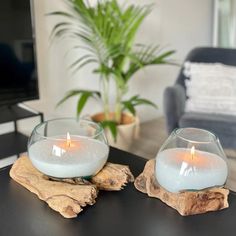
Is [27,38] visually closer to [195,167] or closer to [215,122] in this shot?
[215,122]

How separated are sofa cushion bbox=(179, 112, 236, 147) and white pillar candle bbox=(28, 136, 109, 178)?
46.3 inches

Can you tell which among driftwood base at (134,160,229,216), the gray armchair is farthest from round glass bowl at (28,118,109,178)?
the gray armchair

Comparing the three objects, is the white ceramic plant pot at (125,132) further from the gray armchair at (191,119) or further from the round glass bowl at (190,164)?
the round glass bowl at (190,164)

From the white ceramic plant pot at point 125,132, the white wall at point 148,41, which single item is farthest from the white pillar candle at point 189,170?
the white wall at point 148,41

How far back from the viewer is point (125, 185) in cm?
108

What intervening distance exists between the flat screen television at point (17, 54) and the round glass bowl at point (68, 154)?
2.86ft

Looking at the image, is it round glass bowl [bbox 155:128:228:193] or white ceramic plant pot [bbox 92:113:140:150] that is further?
white ceramic plant pot [bbox 92:113:140:150]

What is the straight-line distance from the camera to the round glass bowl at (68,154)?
3.32 ft

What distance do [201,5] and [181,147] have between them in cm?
257

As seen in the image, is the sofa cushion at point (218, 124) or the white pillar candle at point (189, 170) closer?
the white pillar candle at point (189, 170)

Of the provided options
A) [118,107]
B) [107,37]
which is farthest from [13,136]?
[107,37]

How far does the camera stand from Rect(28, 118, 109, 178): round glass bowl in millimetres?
1012

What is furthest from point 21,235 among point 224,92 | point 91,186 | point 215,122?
point 224,92

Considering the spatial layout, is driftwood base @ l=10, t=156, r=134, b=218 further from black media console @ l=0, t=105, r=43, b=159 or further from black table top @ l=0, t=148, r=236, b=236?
black media console @ l=0, t=105, r=43, b=159
